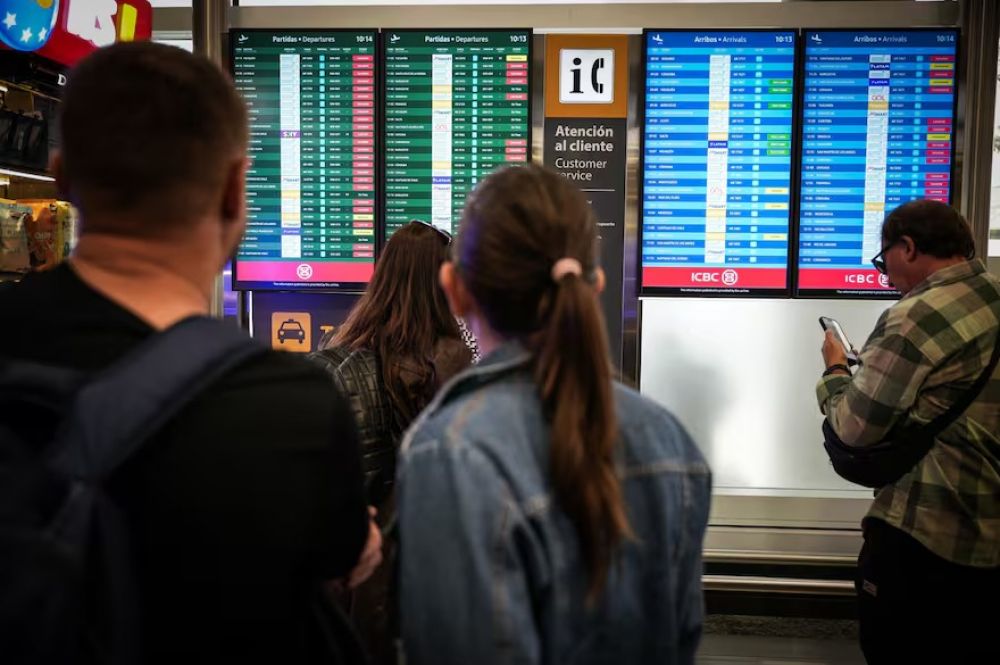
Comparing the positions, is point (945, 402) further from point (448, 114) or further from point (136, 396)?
point (136, 396)

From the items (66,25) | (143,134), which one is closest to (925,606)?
(143,134)

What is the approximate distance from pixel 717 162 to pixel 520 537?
2517 millimetres

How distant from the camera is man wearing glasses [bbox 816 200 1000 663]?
227 centimetres

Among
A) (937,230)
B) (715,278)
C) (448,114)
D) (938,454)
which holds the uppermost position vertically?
(448,114)

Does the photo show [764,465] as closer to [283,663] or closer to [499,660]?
[499,660]

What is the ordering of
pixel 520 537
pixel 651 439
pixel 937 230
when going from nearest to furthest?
pixel 520 537
pixel 651 439
pixel 937 230

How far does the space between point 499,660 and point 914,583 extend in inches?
76.2

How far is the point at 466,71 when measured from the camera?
3143mm

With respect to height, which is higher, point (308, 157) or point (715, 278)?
point (308, 157)

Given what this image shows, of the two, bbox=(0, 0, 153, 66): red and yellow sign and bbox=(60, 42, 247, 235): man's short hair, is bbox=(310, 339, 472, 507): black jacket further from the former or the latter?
bbox=(60, 42, 247, 235): man's short hair

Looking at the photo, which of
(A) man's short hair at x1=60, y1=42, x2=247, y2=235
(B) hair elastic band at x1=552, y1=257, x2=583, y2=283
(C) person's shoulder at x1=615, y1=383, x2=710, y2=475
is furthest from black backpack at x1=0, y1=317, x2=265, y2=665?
(C) person's shoulder at x1=615, y1=383, x2=710, y2=475

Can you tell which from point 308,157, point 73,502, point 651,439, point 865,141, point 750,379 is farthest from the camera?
point 750,379

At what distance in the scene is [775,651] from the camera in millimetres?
3258

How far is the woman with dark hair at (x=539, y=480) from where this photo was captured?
38.8 inches
